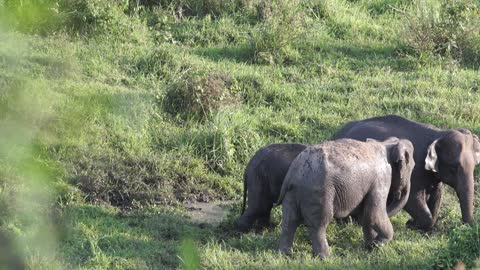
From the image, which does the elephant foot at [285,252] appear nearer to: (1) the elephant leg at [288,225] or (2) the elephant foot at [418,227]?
(1) the elephant leg at [288,225]

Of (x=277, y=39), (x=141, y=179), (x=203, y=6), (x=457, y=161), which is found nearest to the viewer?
(x=457, y=161)

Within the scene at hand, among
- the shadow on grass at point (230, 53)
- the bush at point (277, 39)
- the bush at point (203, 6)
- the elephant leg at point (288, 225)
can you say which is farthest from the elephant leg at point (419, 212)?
the bush at point (203, 6)

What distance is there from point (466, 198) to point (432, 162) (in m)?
0.44

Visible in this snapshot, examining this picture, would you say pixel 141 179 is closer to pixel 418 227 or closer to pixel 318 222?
pixel 318 222

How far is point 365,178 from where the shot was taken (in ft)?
23.7

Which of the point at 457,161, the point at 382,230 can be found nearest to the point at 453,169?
the point at 457,161

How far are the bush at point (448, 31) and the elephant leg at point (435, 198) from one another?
3.62 metres

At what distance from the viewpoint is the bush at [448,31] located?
11.6 metres

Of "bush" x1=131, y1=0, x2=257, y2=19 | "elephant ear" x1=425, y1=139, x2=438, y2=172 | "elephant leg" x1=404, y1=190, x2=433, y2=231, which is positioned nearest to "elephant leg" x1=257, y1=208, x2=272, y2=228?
"elephant leg" x1=404, y1=190, x2=433, y2=231

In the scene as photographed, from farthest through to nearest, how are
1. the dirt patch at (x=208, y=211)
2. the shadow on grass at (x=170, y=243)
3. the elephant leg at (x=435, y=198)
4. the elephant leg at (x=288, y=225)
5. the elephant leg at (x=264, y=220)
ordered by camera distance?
the elephant leg at (x=435, y=198), the dirt patch at (x=208, y=211), the elephant leg at (x=264, y=220), the elephant leg at (x=288, y=225), the shadow on grass at (x=170, y=243)

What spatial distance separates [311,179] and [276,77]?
4037 millimetres

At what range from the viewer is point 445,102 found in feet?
34.5

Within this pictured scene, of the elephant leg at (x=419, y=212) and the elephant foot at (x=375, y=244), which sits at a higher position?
the elephant foot at (x=375, y=244)

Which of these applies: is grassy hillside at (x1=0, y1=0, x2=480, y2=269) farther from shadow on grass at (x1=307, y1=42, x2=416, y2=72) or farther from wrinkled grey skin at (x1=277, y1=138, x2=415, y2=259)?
wrinkled grey skin at (x1=277, y1=138, x2=415, y2=259)
